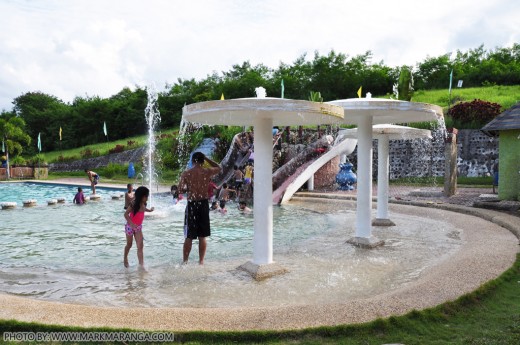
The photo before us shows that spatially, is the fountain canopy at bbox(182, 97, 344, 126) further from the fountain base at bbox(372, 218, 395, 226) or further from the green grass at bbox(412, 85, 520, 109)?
the green grass at bbox(412, 85, 520, 109)

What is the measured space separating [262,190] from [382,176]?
189 inches

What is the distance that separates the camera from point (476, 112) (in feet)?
78.8

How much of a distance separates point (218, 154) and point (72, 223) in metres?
13.5

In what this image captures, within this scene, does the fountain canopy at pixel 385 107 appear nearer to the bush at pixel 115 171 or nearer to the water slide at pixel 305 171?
the water slide at pixel 305 171

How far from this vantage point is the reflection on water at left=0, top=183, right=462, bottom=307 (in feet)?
17.8

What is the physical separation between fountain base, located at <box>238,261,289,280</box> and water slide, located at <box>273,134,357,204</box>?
29.5ft

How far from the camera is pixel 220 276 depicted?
6.22 metres

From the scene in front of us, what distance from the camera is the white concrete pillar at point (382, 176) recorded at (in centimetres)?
1012

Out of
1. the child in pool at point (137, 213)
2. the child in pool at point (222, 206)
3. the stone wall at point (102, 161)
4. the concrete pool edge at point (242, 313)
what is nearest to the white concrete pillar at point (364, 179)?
the concrete pool edge at point (242, 313)

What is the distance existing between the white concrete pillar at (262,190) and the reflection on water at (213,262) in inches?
17.3

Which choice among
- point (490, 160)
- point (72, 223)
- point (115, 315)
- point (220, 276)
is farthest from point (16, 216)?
point (490, 160)

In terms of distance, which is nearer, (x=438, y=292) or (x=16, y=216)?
(x=438, y=292)

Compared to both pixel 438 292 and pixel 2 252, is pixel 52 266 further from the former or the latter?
pixel 438 292

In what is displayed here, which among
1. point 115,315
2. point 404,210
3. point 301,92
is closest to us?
point 115,315
